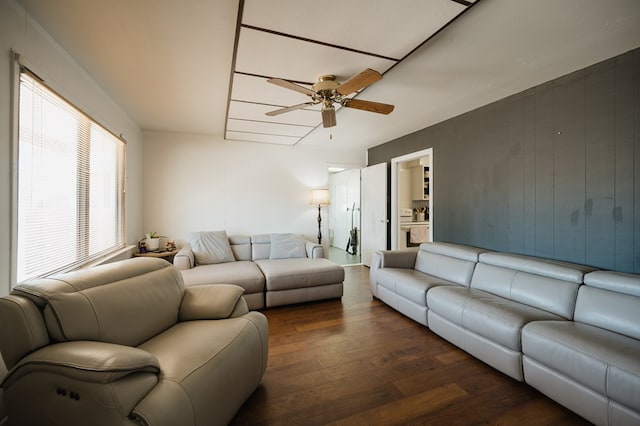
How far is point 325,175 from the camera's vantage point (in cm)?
510

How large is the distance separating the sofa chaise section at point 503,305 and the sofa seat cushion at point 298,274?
4.08 feet

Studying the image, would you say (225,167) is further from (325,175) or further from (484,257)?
(484,257)

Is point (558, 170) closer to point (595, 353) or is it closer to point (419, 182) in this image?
point (595, 353)

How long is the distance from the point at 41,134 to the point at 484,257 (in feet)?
12.8

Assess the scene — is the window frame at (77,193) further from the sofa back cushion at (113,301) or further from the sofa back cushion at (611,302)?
the sofa back cushion at (611,302)

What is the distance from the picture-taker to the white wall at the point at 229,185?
411 centimetres

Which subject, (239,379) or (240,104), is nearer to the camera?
(239,379)

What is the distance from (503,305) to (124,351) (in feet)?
8.19

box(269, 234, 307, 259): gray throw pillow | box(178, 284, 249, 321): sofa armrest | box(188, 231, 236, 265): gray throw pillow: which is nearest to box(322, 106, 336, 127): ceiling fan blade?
box(178, 284, 249, 321): sofa armrest

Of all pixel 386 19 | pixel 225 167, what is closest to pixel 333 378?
pixel 386 19

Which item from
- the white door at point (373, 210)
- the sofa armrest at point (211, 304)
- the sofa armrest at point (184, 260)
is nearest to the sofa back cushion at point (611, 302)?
the sofa armrest at point (211, 304)

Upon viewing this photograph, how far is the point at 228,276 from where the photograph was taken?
298 cm

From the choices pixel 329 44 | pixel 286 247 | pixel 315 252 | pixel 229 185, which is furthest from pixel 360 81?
pixel 229 185

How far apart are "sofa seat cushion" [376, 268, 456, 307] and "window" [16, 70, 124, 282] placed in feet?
9.99
